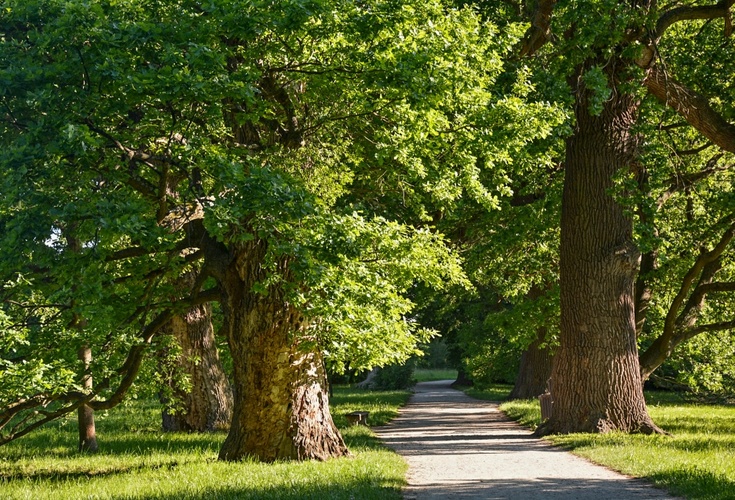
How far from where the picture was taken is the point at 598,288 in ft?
56.7

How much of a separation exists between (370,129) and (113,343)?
206 inches

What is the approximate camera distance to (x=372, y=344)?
468 inches

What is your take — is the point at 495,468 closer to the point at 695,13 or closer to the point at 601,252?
the point at 601,252

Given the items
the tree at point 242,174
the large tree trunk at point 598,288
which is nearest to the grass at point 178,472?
the tree at point 242,174

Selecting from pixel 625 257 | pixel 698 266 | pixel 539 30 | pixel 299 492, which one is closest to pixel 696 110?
pixel 625 257

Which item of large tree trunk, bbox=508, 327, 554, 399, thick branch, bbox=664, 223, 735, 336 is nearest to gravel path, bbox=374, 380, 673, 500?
thick branch, bbox=664, 223, 735, 336

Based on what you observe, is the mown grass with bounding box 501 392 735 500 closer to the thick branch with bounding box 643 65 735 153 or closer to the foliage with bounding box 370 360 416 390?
the thick branch with bounding box 643 65 735 153

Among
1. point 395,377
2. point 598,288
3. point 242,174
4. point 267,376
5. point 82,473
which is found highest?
point 242,174

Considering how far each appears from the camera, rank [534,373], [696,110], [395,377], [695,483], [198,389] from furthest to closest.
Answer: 1. [395,377]
2. [534,373]
3. [198,389]
4. [696,110]
5. [695,483]

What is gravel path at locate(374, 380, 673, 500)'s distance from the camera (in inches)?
405

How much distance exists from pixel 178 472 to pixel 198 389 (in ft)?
29.2

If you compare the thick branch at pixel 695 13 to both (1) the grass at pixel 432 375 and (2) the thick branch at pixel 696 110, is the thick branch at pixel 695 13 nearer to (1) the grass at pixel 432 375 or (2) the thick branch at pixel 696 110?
(2) the thick branch at pixel 696 110

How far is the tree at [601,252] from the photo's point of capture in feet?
54.9

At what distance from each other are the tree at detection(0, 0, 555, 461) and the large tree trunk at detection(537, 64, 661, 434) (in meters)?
3.16
